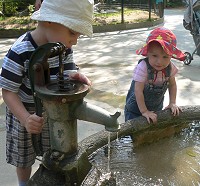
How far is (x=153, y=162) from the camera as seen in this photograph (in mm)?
1883

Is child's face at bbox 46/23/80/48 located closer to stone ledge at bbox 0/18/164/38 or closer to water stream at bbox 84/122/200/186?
water stream at bbox 84/122/200/186

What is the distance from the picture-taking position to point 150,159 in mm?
1900

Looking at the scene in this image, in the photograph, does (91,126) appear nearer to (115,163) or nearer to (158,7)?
(115,163)

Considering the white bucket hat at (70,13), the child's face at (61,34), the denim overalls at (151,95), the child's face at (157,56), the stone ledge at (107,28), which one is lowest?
the stone ledge at (107,28)

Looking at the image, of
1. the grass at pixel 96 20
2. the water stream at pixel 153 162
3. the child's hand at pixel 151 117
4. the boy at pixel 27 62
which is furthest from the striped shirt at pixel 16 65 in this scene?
the grass at pixel 96 20

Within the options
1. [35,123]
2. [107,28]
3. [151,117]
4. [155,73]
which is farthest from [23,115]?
[107,28]

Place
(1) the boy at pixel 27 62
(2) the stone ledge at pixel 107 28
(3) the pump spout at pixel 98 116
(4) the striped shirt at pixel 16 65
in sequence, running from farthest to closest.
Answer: (2) the stone ledge at pixel 107 28, (4) the striped shirt at pixel 16 65, (1) the boy at pixel 27 62, (3) the pump spout at pixel 98 116

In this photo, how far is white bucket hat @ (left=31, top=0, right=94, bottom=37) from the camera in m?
1.26

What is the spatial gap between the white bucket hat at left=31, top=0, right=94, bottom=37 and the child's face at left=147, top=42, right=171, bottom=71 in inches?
33.6

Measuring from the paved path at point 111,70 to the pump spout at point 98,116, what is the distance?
1242mm

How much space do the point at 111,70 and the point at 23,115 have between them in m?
3.64

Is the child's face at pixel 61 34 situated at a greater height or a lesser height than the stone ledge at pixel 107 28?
greater

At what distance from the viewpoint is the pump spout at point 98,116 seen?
3.80ft

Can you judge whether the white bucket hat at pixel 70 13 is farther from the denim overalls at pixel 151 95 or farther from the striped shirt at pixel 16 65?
the denim overalls at pixel 151 95
